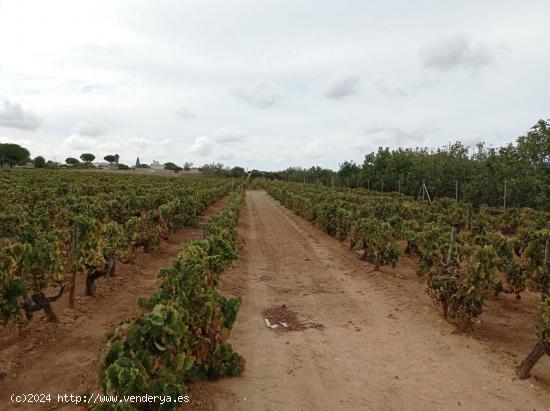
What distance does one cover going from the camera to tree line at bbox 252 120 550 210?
87.9 ft

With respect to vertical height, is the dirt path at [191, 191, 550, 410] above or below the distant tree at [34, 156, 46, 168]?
below

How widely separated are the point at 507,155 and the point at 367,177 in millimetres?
19872

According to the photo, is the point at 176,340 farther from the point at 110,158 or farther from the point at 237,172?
the point at 110,158

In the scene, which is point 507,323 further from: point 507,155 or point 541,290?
point 507,155

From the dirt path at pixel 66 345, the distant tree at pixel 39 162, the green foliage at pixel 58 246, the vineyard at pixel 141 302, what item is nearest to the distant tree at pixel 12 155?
the distant tree at pixel 39 162

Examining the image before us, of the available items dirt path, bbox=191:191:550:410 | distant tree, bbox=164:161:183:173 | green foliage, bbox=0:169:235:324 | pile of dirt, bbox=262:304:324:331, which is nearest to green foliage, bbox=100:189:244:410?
dirt path, bbox=191:191:550:410

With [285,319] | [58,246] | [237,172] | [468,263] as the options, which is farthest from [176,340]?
[237,172]

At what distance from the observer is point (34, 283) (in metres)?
7.29

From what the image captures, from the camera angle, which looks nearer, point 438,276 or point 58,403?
point 58,403

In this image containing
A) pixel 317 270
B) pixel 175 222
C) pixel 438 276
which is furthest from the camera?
pixel 175 222

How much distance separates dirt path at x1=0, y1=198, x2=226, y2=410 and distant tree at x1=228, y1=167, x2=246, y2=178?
102380mm

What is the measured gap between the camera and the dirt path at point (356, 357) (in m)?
5.65

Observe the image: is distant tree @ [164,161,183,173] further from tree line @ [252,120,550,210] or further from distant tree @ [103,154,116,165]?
tree line @ [252,120,550,210]

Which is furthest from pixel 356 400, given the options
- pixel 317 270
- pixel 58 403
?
pixel 317 270
